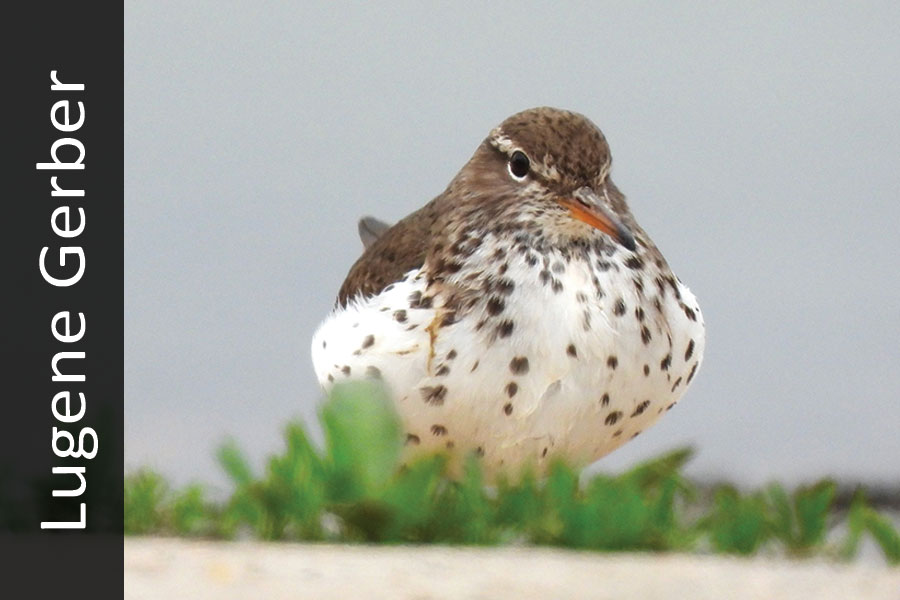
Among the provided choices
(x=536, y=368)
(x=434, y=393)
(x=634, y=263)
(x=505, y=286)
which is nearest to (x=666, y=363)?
(x=634, y=263)

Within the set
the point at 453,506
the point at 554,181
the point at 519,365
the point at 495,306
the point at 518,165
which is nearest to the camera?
the point at 453,506

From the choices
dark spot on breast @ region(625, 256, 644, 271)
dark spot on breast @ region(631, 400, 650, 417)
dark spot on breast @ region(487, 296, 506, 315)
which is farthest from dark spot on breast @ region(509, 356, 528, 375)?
dark spot on breast @ region(625, 256, 644, 271)

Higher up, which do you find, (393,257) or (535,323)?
(393,257)

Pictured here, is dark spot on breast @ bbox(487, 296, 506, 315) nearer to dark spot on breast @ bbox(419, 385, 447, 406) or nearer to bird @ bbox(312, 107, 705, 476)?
bird @ bbox(312, 107, 705, 476)

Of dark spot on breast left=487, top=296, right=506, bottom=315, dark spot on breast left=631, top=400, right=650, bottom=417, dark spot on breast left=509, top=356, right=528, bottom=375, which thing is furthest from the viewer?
dark spot on breast left=631, top=400, right=650, bottom=417

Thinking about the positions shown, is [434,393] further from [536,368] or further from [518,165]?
[518,165]

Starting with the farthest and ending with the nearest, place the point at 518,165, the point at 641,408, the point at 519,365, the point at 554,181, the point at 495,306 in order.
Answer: the point at 518,165, the point at 554,181, the point at 641,408, the point at 495,306, the point at 519,365

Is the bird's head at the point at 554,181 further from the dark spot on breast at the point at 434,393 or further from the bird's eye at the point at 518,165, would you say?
the dark spot on breast at the point at 434,393
